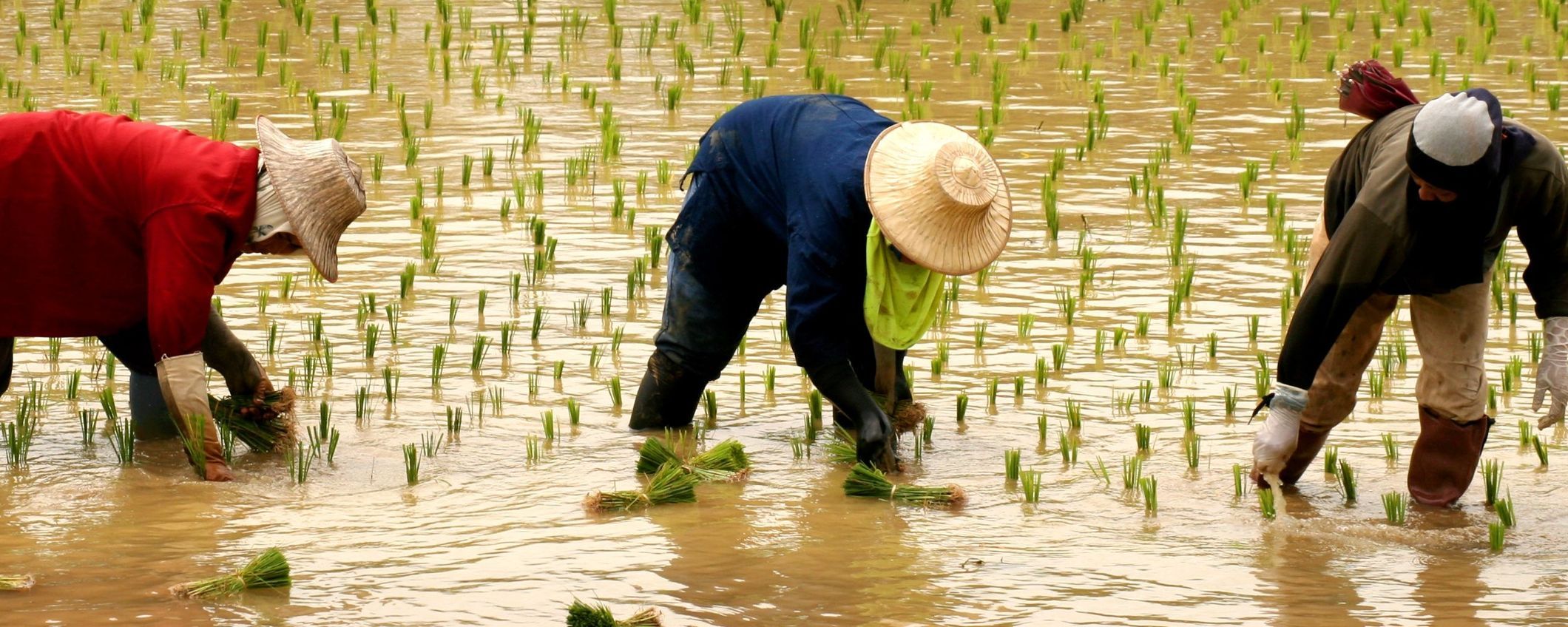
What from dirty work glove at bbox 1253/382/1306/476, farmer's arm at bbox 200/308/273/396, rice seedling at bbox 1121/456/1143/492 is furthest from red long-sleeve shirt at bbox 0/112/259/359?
dirty work glove at bbox 1253/382/1306/476

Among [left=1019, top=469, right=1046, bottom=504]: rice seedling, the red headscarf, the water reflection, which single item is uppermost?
the red headscarf

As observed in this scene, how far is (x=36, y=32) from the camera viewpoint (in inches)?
471

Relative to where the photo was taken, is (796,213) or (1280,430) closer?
(1280,430)

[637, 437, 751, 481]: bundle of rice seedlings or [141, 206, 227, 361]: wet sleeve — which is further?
[637, 437, 751, 481]: bundle of rice seedlings

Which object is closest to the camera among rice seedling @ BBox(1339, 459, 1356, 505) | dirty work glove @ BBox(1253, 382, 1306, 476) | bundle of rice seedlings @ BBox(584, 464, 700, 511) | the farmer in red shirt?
dirty work glove @ BBox(1253, 382, 1306, 476)

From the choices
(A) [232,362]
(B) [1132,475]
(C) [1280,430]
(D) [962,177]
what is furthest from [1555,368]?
(A) [232,362]

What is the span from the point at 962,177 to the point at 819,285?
418 millimetres

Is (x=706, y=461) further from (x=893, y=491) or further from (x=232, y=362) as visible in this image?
(x=232, y=362)

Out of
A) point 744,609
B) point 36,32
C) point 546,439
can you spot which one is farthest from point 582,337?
point 36,32

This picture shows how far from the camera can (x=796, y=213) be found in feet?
15.1

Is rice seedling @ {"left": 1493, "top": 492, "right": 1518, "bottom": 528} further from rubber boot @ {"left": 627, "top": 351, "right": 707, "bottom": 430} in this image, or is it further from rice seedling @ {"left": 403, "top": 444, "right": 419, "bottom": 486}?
rice seedling @ {"left": 403, "top": 444, "right": 419, "bottom": 486}

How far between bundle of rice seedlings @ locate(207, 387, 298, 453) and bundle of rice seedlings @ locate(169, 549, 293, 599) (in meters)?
1.02

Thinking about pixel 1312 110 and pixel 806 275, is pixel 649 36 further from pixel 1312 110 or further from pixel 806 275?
pixel 806 275

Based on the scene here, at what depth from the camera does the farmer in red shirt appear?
14.8ft
